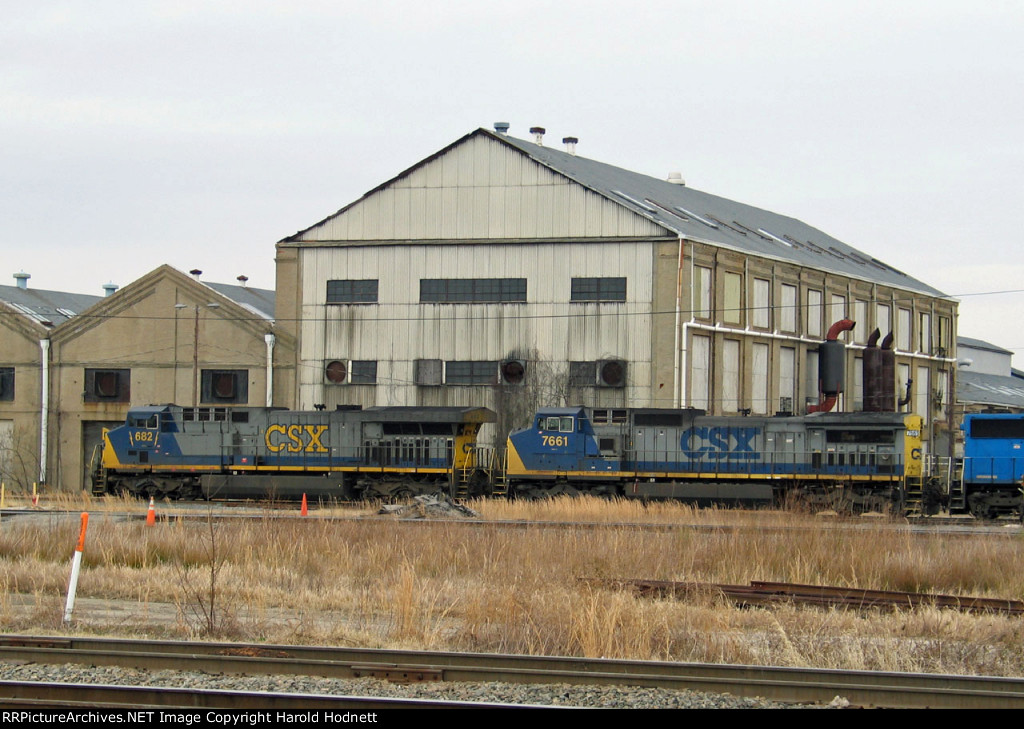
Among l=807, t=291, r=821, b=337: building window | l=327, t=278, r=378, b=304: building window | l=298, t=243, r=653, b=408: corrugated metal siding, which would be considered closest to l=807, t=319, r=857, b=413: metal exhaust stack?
l=807, t=291, r=821, b=337: building window

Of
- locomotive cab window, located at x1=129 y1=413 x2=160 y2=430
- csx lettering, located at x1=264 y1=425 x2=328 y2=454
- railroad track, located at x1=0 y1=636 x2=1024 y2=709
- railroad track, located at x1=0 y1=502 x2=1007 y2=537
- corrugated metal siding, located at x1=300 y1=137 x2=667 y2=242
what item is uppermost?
corrugated metal siding, located at x1=300 y1=137 x2=667 y2=242

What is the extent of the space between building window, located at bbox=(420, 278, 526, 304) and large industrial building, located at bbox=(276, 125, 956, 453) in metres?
0.05

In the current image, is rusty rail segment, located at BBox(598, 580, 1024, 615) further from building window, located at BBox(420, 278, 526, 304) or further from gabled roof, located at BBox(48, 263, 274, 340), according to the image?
gabled roof, located at BBox(48, 263, 274, 340)

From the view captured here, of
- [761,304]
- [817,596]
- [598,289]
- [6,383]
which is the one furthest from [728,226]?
[817,596]

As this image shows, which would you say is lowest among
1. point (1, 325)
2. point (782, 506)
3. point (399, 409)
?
point (782, 506)

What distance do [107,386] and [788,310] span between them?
2741 centimetres

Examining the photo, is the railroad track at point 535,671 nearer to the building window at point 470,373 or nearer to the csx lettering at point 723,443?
the csx lettering at point 723,443

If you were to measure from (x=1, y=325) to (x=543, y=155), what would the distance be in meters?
23.4

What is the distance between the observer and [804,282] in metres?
48.1

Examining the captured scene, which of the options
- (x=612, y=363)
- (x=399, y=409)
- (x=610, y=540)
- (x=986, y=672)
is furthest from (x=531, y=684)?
(x=612, y=363)

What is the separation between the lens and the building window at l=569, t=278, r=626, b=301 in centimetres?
4116

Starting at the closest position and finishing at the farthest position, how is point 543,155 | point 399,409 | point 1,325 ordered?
point 399,409 < point 543,155 < point 1,325

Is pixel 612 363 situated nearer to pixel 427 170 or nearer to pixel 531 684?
pixel 427 170

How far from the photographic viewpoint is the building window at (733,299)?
143ft
